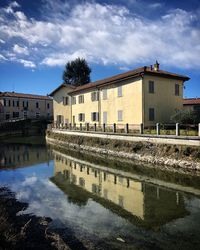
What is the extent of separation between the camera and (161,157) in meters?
17.4

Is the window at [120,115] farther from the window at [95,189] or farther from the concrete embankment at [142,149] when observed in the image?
the window at [95,189]

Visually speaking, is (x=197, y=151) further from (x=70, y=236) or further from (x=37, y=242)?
(x=37, y=242)

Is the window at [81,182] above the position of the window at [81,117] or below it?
below

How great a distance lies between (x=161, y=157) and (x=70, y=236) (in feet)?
38.0

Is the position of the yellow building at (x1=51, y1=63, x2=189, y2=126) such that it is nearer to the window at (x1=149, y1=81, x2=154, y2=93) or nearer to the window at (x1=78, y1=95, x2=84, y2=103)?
the window at (x1=149, y1=81, x2=154, y2=93)

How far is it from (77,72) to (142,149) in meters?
50.2

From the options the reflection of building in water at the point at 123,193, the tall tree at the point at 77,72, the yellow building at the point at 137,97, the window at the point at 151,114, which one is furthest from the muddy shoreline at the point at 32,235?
the tall tree at the point at 77,72

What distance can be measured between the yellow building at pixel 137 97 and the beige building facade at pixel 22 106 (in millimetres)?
33370

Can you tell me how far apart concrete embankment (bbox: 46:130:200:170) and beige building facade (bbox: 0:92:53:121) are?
3779cm

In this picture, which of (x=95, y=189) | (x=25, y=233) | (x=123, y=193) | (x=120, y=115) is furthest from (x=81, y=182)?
(x=120, y=115)

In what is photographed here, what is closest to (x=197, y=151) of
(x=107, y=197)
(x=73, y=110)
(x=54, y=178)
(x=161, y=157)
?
(x=161, y=157)

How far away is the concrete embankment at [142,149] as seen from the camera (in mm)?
15633

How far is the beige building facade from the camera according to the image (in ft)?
202

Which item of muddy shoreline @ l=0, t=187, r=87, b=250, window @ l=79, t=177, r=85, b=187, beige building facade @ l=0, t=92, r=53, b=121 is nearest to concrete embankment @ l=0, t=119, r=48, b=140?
beige building facade @ l=0, t=92, r=53, b=121
